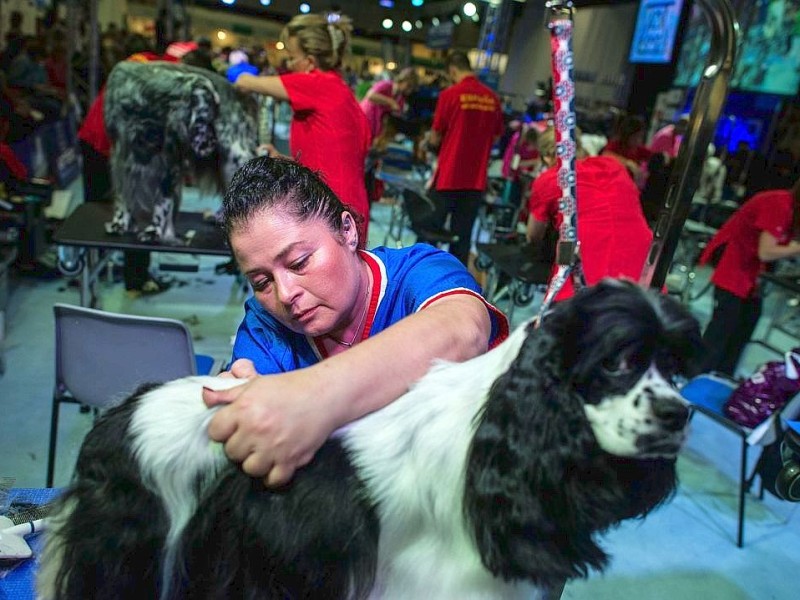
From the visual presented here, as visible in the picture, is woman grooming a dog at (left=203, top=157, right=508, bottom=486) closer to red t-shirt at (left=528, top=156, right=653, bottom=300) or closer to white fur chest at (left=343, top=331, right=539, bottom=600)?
white fur chest at (left=343, top=331, right=539, bottom=600)

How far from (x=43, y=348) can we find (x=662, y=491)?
→ 359 centimetres

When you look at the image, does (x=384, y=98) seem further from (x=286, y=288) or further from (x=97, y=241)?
(x=286, y=288)

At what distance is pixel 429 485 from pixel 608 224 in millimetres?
2188

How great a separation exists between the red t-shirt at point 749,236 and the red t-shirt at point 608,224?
1057mm

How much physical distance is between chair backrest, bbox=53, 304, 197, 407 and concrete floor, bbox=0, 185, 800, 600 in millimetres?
671

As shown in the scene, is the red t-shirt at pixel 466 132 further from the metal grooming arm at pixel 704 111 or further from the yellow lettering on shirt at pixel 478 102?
the metal grooming arm at pixel 704 111

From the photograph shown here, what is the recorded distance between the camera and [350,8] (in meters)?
15.9

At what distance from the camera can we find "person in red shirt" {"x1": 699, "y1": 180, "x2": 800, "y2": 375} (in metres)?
3.25

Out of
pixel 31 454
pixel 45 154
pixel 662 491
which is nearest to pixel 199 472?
pixel 662 491

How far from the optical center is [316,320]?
3.47 feet

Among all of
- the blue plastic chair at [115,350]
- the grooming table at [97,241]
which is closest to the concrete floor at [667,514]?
the grooming table at [97,241]

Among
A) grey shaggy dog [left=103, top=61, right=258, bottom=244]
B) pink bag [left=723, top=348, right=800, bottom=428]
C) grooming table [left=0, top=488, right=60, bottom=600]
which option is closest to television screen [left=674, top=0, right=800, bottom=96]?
pink bag [left=723, top=348, right=800, bottom=428]

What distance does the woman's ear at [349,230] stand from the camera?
1.12 metres

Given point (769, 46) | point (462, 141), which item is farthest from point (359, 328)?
point (769, 46)
